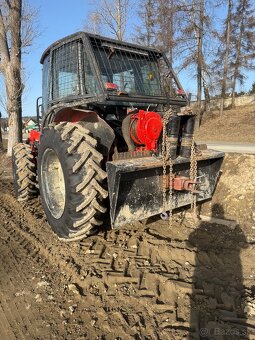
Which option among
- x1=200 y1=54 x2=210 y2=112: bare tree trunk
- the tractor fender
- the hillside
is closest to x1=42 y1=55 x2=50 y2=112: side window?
the tractor fender

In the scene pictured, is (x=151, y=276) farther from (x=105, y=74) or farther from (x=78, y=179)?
(x=105, y=74)

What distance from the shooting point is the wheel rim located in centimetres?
446

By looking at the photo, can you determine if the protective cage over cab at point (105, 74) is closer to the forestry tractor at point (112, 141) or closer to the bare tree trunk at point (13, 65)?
the forestry tractor at point (112, 141)

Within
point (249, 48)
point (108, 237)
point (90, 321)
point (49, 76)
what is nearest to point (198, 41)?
point (249, 48)

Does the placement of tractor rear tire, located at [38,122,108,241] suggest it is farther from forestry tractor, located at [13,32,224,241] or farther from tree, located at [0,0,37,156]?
tree, located at [0,0,37,156]

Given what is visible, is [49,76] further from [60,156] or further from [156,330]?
[156,330]

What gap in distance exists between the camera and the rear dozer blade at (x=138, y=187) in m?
3.60

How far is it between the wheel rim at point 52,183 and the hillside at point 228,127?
516 inches

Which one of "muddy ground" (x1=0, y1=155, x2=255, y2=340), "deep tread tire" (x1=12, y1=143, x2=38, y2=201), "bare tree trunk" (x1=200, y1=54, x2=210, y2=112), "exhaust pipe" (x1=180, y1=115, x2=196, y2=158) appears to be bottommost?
"muddy ground" (x1=0, y1=155, x2=255, y2=340)

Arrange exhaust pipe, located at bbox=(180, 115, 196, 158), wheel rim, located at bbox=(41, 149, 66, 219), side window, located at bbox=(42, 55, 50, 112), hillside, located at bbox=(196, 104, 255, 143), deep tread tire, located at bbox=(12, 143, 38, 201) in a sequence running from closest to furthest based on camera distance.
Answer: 1. exhaust pipe, located at bbox=(180, 115, 196, 158)
2. wheel rim, located at bbox=(41, 149, 66, 219)
3. side window, located at bbox=(42, 55, 50, 112)
4. deep tread tire, located at bbox=(12, 143, 38, 201)
5. hillside, located at bbox=(196, 104, 255, 143)

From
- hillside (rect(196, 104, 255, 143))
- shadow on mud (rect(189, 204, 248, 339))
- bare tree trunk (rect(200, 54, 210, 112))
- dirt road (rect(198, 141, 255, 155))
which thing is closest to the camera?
shadow on mud (rect(189, 204, 248, 339))

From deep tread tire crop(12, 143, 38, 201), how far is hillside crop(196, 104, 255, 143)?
486 inches

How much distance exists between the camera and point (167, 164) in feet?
13.1

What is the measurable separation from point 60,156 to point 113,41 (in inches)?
71.5
